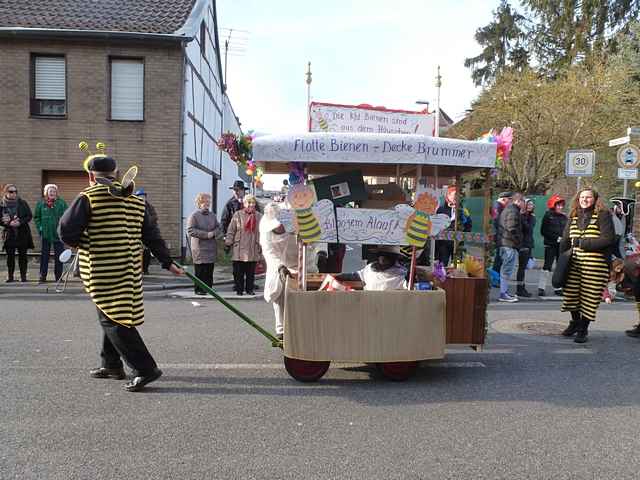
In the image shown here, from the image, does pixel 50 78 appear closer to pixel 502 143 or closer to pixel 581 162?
pixel 581 162

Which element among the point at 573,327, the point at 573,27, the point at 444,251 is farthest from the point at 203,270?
the point at 573,27

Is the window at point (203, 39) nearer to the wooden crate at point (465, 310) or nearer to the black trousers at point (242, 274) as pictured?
the black trousers at point (242, 274)

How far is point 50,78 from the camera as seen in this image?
1423cm

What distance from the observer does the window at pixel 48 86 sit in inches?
559

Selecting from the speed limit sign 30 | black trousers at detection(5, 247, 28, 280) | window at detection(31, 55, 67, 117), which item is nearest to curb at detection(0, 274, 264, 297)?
black trousers at detection(5, 247, 28, 280)

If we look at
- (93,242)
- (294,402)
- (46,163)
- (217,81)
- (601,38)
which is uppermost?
(601,38)

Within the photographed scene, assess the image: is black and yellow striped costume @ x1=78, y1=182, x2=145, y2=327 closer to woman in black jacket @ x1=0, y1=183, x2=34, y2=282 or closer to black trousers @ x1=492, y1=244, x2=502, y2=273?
woman in black jacket @ x1=0, y1=183, x2=34, y2=282

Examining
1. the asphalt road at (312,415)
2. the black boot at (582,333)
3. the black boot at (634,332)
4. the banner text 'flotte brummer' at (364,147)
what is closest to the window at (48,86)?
the asphalt road at (312,415)

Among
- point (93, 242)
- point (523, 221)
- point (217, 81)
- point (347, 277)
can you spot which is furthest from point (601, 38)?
point (93, 242)

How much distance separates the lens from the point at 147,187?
1439 cm

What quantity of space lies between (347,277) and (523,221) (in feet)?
17.9

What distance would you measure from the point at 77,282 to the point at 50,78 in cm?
636

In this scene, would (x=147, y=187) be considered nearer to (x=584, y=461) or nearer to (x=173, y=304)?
(x=173, y=304)

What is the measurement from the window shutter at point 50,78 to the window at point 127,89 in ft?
4.08
